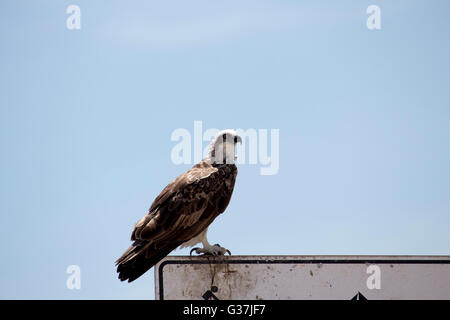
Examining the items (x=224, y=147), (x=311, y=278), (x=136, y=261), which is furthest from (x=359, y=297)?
(x=224, y=147)

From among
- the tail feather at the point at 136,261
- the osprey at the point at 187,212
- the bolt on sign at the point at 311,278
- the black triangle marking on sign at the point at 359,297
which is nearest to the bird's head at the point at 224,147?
the osprey at the point at 187,212

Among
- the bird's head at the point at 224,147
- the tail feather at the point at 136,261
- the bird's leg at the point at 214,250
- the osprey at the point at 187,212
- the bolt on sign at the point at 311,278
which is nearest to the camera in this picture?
the bolt on sign at the point at 311,278

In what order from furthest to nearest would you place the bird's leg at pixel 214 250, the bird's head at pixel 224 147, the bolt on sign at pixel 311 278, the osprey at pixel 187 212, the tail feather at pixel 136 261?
the bird's head at pixel 224 147
the bird's leg at pixel 214 250
the osprey at pixel 187 212
the tail feather at pixel 136 261
the bolt on sign at pixel 311 278

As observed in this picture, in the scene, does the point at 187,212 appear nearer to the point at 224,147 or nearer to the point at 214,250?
the point at 214,250

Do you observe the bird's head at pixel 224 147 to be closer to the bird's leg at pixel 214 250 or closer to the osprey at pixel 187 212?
the osprey at pixel 187 212

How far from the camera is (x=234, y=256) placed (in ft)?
18.4

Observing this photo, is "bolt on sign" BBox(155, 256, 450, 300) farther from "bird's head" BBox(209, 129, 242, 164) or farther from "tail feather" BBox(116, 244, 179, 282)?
"bird's head" BBox(209, 129, 242, 164)

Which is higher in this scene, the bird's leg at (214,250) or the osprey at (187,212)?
the osprey at (187,212)

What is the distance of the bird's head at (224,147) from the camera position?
8.61m

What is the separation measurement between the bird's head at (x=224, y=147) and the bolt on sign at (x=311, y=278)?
3.13 metres
